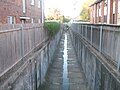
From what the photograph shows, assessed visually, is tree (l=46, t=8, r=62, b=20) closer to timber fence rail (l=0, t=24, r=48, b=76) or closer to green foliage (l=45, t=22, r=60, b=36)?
green foliage (l=45, t=22, r=60, b=36)

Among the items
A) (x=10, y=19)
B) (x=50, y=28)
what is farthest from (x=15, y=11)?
(x=50, y=28)

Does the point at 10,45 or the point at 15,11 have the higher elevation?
the point at 15,11

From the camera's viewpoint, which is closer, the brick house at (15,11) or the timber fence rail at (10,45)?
the timber fence rail at (10,45)

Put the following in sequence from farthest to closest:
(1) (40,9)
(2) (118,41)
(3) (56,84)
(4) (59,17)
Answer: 1. (4) (59,17)
2. (1) (40,9)
3. (3) (56,84)
4. (2) (118,41)

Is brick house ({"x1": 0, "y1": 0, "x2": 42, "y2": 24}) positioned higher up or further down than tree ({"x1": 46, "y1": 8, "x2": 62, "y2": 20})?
further down

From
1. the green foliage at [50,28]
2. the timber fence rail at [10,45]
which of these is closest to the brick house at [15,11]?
the green foliage at [50,28]

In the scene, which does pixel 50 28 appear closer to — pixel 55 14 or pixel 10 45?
pixel 10 45

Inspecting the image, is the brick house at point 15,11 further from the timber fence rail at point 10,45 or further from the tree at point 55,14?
the tree at point 55,14

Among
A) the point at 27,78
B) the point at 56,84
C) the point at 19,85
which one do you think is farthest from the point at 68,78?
the point at 19,85

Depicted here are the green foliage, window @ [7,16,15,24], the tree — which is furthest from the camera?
the tree

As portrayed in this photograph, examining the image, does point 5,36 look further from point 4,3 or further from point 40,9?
point 40,9

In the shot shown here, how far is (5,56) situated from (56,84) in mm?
6541

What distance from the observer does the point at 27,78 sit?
7.67 m

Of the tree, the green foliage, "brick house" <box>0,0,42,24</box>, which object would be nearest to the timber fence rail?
"brick house" <box>0,0,42,24</box>
